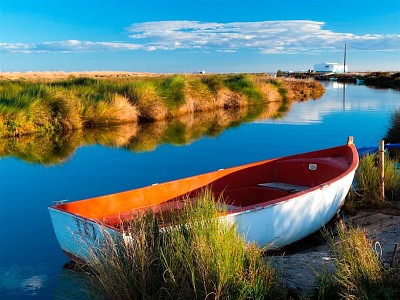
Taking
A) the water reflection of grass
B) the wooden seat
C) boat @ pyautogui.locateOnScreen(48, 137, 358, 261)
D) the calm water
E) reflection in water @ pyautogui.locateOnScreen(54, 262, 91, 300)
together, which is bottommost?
reflection in water @ pyautogui.locateOnScreen(54, 262, 91, 300)

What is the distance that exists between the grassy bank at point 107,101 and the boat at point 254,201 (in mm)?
11029

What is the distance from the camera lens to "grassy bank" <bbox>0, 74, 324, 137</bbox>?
17344 millimetres

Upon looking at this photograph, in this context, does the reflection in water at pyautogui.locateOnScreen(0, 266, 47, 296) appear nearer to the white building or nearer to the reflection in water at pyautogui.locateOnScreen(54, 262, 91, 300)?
the reflection in water at pyautogui.locateOnScreen(54, 262, 91, 300)

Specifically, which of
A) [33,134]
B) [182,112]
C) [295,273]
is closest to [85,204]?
[295,273]

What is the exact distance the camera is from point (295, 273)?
4.50 m

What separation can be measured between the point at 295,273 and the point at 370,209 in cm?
412

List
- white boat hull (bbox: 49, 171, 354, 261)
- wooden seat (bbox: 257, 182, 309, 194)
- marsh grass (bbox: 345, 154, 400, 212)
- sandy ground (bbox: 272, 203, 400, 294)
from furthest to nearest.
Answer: marsh grass (bbox: 345, 154, 400, 212) < wooden seat (bbox: 257, 182, 309, 194) < white boat hull (bbox: 49, 171, 354, 261) < sandy ground (bbox: 272, 203, 400, 294)

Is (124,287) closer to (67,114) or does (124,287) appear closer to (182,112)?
(67,114)

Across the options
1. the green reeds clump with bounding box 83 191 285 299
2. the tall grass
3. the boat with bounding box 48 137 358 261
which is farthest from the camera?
the tall grass

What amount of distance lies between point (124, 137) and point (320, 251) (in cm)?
1250

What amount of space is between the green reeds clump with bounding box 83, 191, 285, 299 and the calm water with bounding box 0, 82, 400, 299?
1690mm

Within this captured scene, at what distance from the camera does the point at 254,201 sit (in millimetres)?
8188

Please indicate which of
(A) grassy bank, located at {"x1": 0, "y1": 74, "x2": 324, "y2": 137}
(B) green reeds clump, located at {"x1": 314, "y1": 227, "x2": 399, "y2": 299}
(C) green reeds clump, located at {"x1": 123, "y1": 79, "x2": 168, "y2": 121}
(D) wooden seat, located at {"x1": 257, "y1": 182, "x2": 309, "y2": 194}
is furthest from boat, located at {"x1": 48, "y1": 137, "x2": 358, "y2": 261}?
(C) green reeds clump, located at {"x1": 123, "y1": 79, "x2": 168, "y2": 121}

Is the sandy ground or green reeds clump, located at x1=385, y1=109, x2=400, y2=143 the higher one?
green reeds clump, located at x1=385, y1=109, x2=400, y2=143
